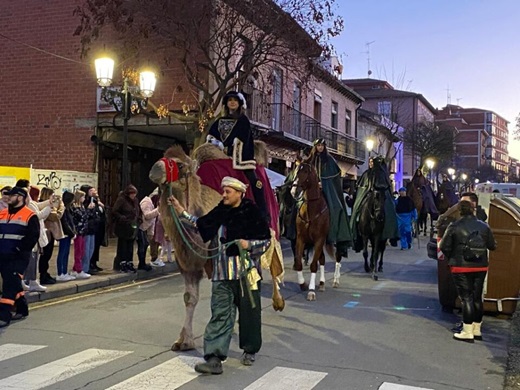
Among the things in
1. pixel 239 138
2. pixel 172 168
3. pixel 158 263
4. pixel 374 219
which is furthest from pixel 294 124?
pixel 172 168

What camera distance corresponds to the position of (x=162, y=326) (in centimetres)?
756

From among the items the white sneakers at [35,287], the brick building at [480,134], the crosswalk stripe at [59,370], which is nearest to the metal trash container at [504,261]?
the crosswalk stripe at [59,370]

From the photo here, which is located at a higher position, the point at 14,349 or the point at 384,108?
the point at 384,108

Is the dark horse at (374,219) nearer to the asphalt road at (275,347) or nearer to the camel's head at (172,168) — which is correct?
the asphalt road at (275,347)

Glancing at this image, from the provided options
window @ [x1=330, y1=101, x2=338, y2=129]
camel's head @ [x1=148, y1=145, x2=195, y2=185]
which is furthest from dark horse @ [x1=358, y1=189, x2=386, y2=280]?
window @ [x1=330, y1=101, x2=338, y2=129]

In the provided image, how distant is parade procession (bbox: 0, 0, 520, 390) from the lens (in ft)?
18.9

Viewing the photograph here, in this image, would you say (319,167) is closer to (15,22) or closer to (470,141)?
(15,22)

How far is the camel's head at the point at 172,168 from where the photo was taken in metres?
6.00

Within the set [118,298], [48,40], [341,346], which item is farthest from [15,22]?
[341,346]

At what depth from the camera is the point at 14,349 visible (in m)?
6.49

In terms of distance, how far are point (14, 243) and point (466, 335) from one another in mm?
6052

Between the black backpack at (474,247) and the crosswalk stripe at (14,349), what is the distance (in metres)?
5.20

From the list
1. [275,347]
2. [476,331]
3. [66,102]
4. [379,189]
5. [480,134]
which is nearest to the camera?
[275,347]

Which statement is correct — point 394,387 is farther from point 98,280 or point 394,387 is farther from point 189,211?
point 98,280
